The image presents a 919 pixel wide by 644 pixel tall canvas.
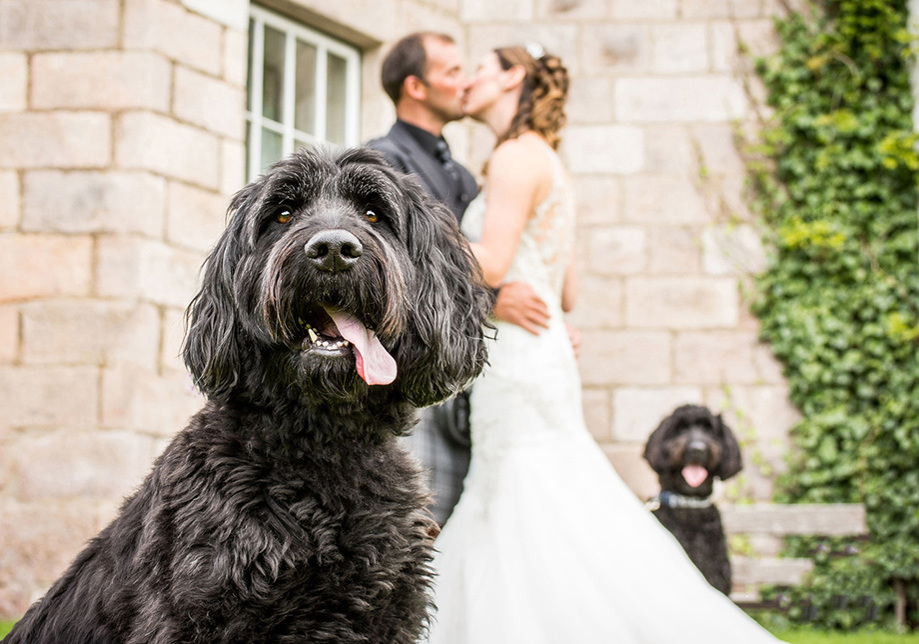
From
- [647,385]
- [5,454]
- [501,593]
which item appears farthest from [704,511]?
[5,454]

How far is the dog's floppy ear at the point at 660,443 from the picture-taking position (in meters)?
6.18

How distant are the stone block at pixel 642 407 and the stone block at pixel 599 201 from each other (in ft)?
4.34

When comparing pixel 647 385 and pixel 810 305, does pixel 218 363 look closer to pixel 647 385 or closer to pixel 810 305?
pixel 647 385

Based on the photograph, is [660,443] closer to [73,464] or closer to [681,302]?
[681,302]

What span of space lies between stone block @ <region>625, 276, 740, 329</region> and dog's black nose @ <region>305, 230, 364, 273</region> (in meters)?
5.78

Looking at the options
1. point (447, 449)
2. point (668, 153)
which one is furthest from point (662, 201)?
point (447, 449)

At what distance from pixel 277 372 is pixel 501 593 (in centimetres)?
155

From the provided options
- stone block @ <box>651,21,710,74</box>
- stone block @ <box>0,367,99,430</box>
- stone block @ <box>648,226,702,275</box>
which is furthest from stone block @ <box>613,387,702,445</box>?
stone block @ <box>0,367,99,430</box>

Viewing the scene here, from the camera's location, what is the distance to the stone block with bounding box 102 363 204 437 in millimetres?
5684

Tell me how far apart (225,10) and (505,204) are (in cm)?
320

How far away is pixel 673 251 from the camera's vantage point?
7.93m

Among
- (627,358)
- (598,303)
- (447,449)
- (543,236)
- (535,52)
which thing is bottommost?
(447,449)

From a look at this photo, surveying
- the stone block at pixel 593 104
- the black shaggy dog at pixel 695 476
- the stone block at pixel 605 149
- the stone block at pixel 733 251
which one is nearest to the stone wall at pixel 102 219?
the stone block at pixel 593 104

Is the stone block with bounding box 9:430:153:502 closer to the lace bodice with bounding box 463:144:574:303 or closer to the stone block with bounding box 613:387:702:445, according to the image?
the lace bodice with bounding box 463:144:574:303
